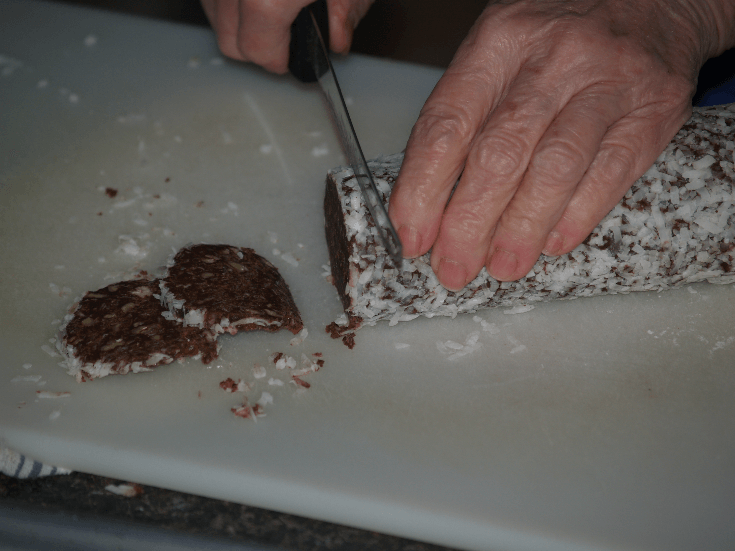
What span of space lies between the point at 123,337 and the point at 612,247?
5.74 feet

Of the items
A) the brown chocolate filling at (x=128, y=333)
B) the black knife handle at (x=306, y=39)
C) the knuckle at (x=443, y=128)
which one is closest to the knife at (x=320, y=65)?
the black knife handle at (x=306, y=39)

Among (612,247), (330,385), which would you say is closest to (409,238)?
(330,385)

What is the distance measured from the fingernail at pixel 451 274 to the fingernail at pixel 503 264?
0.34 ft

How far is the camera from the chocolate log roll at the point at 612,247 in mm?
2256

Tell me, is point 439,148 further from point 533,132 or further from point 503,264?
point 503,264

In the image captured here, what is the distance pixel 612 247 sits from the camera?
2330 millimetres

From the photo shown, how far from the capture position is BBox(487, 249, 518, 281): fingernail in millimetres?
2155

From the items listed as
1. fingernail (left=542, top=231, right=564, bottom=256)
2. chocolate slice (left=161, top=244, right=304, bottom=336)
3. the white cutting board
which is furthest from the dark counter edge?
fingernail (left=542, top=231, right=564, bottom=256)

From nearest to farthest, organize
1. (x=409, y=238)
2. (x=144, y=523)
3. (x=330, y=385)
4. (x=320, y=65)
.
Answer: (x=144, y=523), (x=409, y=238), (x=330, y=385), (x=320, y=65)

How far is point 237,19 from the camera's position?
306 centimetres

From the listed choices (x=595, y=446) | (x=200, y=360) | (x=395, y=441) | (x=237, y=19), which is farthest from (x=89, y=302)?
(x=595, y=446)

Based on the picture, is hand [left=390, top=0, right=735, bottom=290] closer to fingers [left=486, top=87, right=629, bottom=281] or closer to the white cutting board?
fingers [left=486, top=87, right=629, bottom=281]

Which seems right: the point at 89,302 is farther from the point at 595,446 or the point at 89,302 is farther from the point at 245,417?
the point at 595,446

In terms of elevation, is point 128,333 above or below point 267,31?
below
